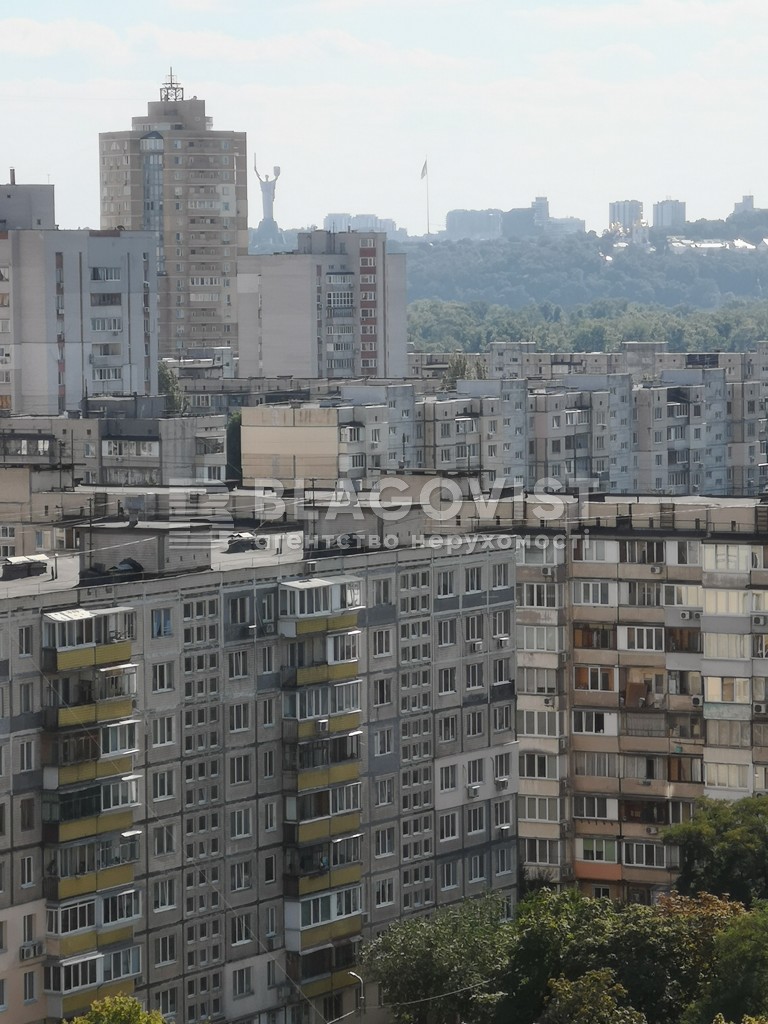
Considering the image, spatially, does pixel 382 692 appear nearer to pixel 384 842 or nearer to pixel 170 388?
pixel 384 842

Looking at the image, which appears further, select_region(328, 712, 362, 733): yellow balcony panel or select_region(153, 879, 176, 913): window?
select_region(328, 712, 362, 733): yellow balcony panel

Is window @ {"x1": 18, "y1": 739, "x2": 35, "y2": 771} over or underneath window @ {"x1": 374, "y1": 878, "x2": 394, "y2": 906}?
over

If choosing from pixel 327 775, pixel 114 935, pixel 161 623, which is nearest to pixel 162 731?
pixel 161 623

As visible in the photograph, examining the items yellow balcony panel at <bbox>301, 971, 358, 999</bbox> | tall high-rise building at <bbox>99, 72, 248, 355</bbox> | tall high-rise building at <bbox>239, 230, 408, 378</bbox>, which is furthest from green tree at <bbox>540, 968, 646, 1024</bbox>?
tall high-rise building at <bbox>99, 72, 248, 355</bbox>

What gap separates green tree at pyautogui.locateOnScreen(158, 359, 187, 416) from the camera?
112688mm

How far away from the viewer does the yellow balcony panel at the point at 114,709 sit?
42.4 metres

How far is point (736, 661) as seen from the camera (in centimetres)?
5644

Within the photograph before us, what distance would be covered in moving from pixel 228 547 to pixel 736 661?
12.9m

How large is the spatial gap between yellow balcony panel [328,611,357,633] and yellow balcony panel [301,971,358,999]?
21.7ft

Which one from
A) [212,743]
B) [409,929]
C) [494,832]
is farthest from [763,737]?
[212,743]

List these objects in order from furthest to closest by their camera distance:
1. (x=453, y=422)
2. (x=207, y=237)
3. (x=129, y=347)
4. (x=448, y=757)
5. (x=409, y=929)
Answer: (x=207, y=237), (x=129, y=347), (x=453, y=422), (x=448, y=757), (x=409, y=929)

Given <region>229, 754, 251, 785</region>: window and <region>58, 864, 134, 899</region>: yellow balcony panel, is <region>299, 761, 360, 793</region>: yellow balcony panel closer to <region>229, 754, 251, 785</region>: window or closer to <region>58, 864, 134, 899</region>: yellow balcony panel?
<region>229, 754, 251, 785</region>: window

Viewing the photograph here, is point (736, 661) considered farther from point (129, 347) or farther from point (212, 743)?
point (129, 347)

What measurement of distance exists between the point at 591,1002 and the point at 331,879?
701 centimetres
